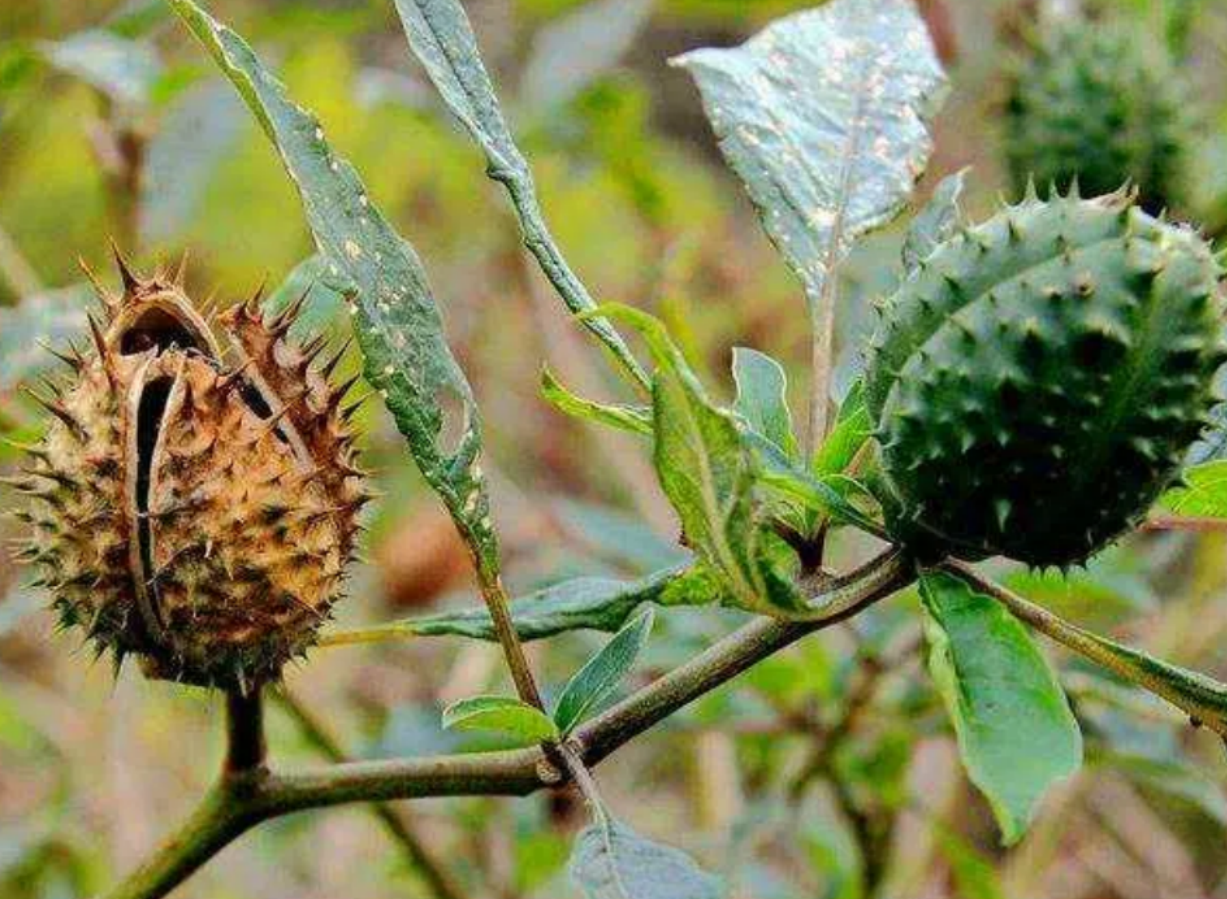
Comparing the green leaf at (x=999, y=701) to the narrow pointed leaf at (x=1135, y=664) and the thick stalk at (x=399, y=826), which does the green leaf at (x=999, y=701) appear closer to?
the narrow pointed leaf at (x=1135, y=664)

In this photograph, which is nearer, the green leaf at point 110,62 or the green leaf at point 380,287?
the green leaf at point 380,287

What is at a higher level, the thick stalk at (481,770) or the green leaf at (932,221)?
the green leaf at (932,221)

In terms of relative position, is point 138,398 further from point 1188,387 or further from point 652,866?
point 1188,387

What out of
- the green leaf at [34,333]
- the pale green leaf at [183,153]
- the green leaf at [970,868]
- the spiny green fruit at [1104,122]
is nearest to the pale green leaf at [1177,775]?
the green leaf at [970,868]

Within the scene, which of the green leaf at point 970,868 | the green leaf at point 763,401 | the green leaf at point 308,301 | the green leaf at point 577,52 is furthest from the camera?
the green leaf at point 577,52

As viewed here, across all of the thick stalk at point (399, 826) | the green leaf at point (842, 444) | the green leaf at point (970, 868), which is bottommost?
the green leaf at point (970, 868)

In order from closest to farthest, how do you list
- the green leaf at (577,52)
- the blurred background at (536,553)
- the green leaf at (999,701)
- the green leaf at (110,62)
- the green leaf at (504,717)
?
the green leaf at (999,701) < the green leaf at (504,717) < the green leaf at (110,62) < the blurred background at (536,553) < the green leaf at (577,52)

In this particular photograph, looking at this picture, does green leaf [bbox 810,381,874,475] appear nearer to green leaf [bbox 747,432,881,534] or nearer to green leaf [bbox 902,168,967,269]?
green leaf [bbox 747,432,881,534]

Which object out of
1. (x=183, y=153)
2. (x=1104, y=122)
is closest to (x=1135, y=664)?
(x=1104, y=122)

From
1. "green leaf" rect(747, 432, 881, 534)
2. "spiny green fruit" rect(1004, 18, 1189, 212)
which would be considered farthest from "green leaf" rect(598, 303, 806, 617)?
"spiny green fruit" rect(1004, 18, 1189, 212)
